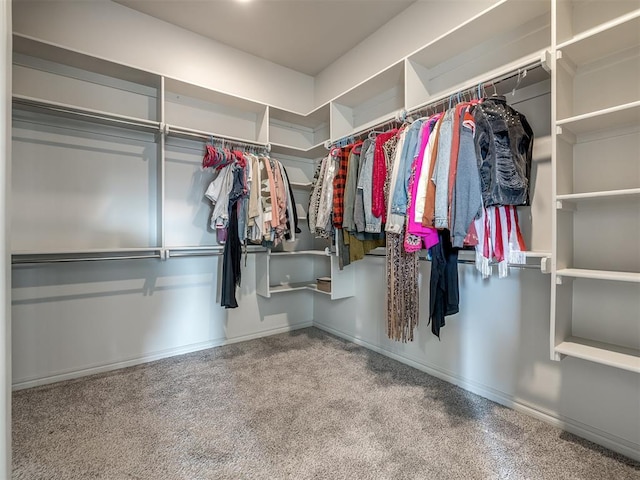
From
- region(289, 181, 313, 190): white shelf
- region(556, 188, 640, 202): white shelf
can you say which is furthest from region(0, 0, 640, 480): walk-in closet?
region(289, 181, 313, 190): white shelf

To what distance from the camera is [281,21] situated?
8.34 ft

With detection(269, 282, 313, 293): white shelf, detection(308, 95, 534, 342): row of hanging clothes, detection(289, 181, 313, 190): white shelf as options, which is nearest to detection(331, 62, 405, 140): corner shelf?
detection(308, 95, 534, 342): row of hanging clothes

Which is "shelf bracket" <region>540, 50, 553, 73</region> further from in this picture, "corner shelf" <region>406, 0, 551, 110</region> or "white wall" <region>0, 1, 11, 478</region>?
"white wall" <region>0, 1, 11, 478</region>

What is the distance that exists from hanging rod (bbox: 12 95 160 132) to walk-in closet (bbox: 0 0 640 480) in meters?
0.02

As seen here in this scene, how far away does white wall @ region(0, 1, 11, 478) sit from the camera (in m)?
0.50

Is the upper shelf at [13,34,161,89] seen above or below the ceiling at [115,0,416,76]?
below

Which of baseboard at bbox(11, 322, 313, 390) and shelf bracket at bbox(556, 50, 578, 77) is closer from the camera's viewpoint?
shelf bracket at bbox(556, 50, 578, 77)

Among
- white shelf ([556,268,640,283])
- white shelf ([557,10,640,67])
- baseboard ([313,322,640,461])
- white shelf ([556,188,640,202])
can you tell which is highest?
white shelf ([557,10,640,67])

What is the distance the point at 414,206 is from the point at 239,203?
1481 millimetres

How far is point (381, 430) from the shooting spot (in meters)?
1.63

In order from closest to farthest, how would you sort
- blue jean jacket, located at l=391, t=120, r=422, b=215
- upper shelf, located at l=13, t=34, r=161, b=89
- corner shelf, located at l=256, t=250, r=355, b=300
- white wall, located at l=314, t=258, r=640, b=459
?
white wall, located at l=314, t=258, r=640, b=459, blue jean jacket, located at l=391, t=120, r=422, b=215, upper shelf, located at l=13, t=34, r=161, b=89, corner shelf, located at l=256, t=250, r=355, b=300

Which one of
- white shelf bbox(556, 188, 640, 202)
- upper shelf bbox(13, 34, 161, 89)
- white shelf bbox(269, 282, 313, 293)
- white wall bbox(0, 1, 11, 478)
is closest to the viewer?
white wall bbox(0, 1, 11, 478)

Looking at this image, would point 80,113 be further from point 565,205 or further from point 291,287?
point 565,205

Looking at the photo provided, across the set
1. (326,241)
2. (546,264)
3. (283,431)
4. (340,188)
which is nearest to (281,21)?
(340,188)
